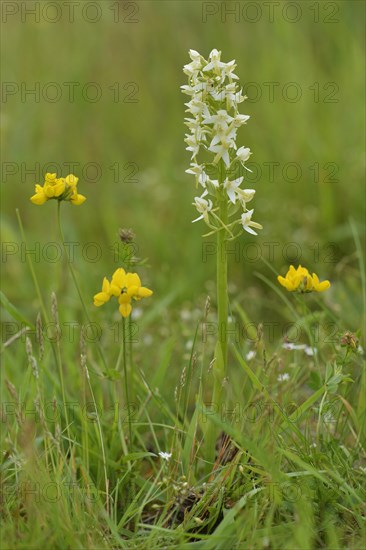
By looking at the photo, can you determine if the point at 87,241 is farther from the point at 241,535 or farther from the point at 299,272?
the point at 241,535

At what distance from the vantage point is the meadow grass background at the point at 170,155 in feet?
10.5

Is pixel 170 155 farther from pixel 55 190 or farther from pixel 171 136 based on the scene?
pixel 55 190

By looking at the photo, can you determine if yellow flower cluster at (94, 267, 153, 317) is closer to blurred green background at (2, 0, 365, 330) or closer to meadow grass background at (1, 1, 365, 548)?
meadow grass background at (1, 1, 365, 548)

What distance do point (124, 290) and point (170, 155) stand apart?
251 cm

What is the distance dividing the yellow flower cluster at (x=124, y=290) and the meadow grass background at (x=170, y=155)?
1.93 feet

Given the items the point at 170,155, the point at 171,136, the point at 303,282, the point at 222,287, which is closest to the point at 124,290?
the point at 222,287

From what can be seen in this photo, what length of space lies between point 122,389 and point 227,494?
29.9 inches

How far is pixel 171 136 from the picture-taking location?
4.48m

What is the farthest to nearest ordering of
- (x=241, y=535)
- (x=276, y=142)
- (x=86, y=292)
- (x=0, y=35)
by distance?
(x=0, y=35), (x=276, y=142), (x=86, y=292), (x=241, y=535)

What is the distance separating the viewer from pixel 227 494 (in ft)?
6.18

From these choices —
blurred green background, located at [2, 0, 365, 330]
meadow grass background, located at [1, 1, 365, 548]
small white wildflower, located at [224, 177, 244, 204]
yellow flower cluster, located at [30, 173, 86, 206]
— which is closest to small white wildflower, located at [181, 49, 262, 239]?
small white wildflower, located at [224, 177, 244, 204]

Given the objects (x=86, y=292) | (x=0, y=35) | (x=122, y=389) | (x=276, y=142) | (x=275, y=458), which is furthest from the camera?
(x=0, y=35)

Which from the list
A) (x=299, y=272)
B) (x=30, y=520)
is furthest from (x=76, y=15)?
(x=30, y=520)

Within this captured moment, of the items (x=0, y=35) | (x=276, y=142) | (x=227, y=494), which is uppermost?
(x=0, y=35)
